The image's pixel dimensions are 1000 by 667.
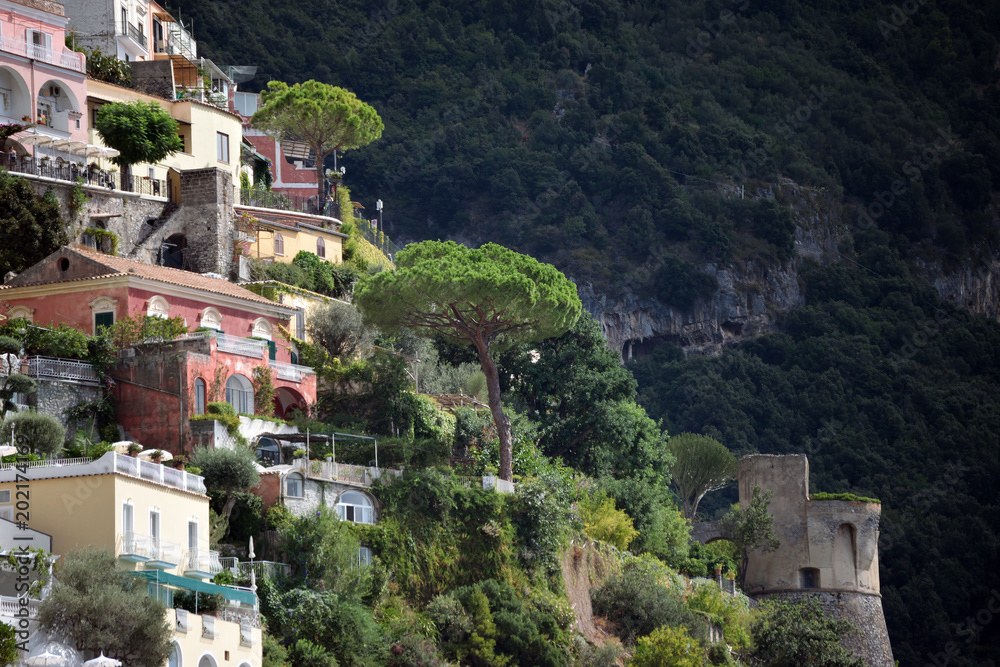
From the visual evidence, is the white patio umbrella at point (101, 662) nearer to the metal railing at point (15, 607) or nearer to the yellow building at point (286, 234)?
the metal railing at point (15, 607)

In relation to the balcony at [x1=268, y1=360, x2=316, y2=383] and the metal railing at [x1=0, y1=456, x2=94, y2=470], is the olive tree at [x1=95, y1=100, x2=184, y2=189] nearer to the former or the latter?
the balcony at [x1=268, y1=360, x2=316, y2=383]

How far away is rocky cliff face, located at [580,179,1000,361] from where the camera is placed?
377 feet

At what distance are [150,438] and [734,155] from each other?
298 feet

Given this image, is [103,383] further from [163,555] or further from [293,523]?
[163,555]

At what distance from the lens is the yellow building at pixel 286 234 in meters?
60.0

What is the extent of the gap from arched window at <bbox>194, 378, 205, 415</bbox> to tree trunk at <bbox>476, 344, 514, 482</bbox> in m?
10.1

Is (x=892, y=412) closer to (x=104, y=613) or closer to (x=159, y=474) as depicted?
(x=159, y=474)

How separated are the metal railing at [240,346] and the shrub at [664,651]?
14046mm

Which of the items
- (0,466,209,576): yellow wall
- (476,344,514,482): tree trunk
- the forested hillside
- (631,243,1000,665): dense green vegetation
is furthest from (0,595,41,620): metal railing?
the forested hillside

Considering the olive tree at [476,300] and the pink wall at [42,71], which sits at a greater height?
the pink wall at [42,71]

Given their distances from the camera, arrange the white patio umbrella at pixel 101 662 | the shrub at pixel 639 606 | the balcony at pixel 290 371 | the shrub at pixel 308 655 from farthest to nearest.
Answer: the shrub at pixel 639 606 → the balcony at pixel 290 371 → the shrub at pixel 308 655 → the white patio umbrella at pixel 101 662

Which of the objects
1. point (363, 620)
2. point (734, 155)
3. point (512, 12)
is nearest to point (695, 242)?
point (734, 155)

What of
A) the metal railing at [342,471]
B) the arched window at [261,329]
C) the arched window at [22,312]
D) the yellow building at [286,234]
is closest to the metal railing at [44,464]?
the metal railing at [342,471]

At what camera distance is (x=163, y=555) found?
34875 millimetres
